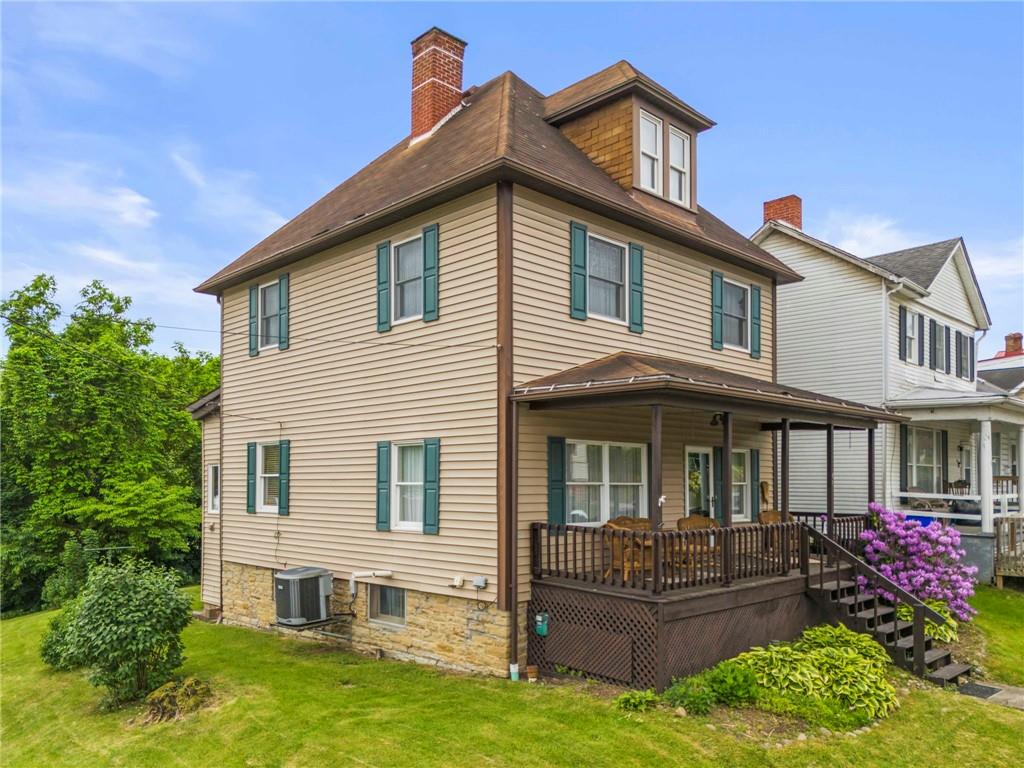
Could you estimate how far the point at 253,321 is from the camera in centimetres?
1512

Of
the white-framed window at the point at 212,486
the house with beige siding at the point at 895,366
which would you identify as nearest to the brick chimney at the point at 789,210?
the house with beige siding at the point at 895,366

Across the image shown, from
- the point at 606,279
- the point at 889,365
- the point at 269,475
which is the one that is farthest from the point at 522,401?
the point at 889,365

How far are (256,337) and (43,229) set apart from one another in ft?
49.1

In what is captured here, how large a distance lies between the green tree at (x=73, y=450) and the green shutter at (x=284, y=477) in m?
15.9

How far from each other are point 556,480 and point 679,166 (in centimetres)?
643

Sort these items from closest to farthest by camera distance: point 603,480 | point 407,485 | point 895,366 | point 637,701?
point 637,701, point 603,480, point 407,485, point 895,366

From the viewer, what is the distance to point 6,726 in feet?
35.0

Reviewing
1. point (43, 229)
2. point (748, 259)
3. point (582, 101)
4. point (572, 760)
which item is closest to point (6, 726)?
point (572, 760)

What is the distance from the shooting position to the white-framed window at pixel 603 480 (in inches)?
432

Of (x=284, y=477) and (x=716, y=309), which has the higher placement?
(x=716, y=309)

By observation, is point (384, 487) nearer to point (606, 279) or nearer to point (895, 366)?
point (606, 279)

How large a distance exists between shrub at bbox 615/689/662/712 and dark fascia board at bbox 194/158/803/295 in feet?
21.2

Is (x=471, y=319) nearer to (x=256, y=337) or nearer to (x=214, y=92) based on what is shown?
(x=256, y=337)

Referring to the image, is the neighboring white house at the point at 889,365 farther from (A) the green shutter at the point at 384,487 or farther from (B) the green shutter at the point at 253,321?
(B) the green shutter at the point at 253,321
